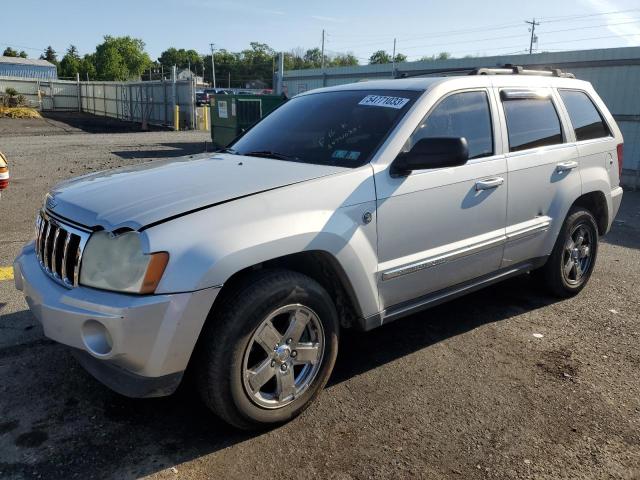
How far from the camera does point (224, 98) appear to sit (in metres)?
16.3

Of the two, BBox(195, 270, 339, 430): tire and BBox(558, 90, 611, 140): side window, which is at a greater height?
BBox(558, 90, 611, 140): side window

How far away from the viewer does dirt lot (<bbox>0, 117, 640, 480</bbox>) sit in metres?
2.68

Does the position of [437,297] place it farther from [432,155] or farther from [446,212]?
[432,155]

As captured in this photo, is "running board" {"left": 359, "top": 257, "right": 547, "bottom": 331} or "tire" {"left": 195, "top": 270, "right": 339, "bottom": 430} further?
"running board" {"left": 359, "top": 257, "right": 547, "bottom": 331}

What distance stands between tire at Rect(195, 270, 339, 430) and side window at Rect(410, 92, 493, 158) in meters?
1.33

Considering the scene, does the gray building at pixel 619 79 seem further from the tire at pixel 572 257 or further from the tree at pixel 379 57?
the tree at pixel 379 57

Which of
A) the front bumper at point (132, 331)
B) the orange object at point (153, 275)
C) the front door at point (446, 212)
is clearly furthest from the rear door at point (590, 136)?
the orange object at point (153, 275)

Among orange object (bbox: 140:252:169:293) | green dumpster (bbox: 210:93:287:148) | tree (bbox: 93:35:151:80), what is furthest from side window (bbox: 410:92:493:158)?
tree (bbox: 93:35:151:80)

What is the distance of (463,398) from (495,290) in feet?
6.98

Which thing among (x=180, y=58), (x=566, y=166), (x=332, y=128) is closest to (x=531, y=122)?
(x=566, y=166)

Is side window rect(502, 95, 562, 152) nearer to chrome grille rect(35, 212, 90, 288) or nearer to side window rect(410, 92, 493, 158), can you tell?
side window rect(410, 92, 493, 158)

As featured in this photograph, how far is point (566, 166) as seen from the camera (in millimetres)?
4449

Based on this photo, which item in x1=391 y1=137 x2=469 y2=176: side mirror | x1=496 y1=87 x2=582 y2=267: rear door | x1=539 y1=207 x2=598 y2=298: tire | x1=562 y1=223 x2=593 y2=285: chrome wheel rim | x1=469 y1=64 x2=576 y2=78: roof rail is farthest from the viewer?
x1=562 y1=223 x2=593 y2=285: chrome wheel rim

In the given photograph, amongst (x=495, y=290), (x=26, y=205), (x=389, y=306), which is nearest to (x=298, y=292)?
(x=389, y=306)
